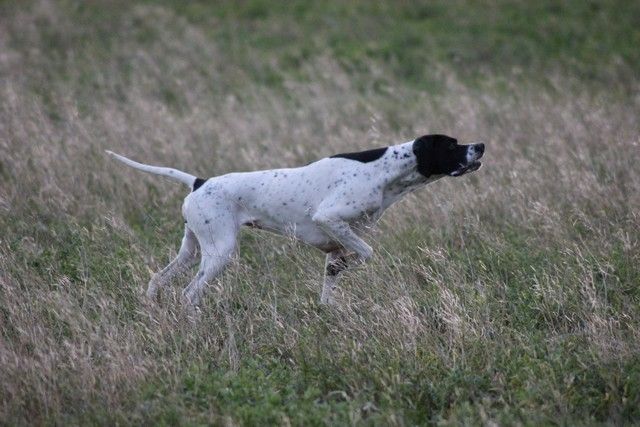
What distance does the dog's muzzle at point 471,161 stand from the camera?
5.52 metres

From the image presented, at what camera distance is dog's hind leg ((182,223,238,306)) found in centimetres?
538

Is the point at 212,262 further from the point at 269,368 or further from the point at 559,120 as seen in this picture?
the point at 559,120

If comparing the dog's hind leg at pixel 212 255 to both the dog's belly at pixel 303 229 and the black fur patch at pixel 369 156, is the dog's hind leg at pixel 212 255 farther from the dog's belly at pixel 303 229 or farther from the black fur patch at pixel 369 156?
the black fur patch at pixel 369 156

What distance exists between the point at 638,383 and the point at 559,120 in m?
5.74

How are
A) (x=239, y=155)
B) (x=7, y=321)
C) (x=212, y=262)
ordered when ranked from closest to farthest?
(x=7, y=321) < (x=212, y=262) < (x=239, y=155)

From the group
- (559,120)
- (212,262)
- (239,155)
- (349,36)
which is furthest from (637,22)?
(212,262)

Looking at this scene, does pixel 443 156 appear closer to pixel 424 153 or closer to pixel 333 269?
pixel 424 153

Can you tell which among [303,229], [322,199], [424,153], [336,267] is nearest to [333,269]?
[336,267]

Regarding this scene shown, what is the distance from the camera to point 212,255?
215 inches

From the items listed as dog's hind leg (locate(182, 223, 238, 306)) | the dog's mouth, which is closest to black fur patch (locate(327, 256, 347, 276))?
dog's hind leg (locate(182, 223, 238, 306))

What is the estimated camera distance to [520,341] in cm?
441

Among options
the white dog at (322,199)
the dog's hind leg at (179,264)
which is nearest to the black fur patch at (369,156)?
the white dog at (322,199)

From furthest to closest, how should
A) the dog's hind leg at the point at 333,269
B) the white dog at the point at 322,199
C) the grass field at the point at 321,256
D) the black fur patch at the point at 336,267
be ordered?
the black fur patch at the point at 336,267
the white dog at the point at 322,199
the dog's hind leg at the point at 333,269
the grass field at the point at 321,256

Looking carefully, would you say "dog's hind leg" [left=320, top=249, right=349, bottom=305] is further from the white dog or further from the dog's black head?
the dog's black head
